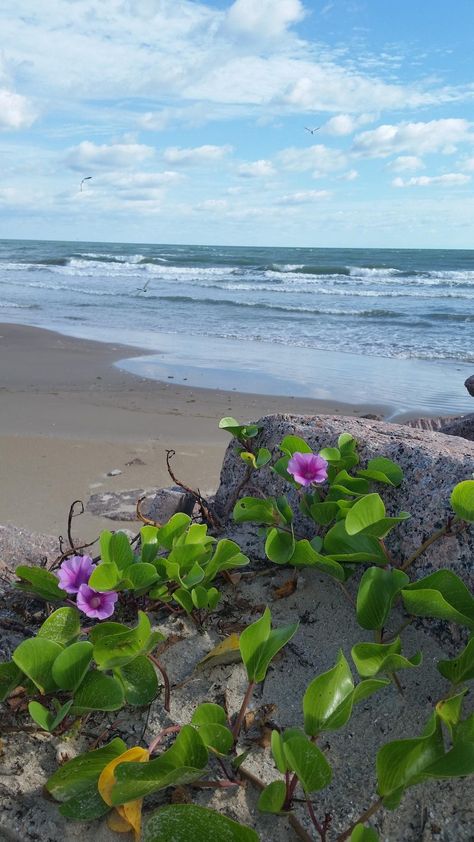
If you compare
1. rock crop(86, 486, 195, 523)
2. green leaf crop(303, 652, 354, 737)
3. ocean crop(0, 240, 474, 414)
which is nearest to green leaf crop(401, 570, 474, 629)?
green leaf crop(303, 652, 354, 737)

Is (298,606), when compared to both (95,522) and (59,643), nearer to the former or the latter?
(59,643)

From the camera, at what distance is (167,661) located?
1577mm

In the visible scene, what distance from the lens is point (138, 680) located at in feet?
4.67

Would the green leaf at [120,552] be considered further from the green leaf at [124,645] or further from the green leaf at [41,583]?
the green leaf at [124,645]

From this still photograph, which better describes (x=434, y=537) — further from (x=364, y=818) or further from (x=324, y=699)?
(x=364, y=818)

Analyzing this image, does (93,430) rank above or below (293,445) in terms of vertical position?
below

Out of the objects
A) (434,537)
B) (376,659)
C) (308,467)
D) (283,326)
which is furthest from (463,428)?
(283,326)

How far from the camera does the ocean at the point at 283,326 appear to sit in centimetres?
900

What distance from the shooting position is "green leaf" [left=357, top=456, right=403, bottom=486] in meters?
1.84

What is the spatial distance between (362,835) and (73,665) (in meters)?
0.60

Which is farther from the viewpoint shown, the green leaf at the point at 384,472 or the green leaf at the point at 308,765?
the green leaf at the point at 384,472

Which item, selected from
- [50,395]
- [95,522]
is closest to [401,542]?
[95,522]

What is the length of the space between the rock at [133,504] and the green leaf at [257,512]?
1.54 meters

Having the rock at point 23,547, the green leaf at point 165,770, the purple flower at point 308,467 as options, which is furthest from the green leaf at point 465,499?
the rock at point 23,547
